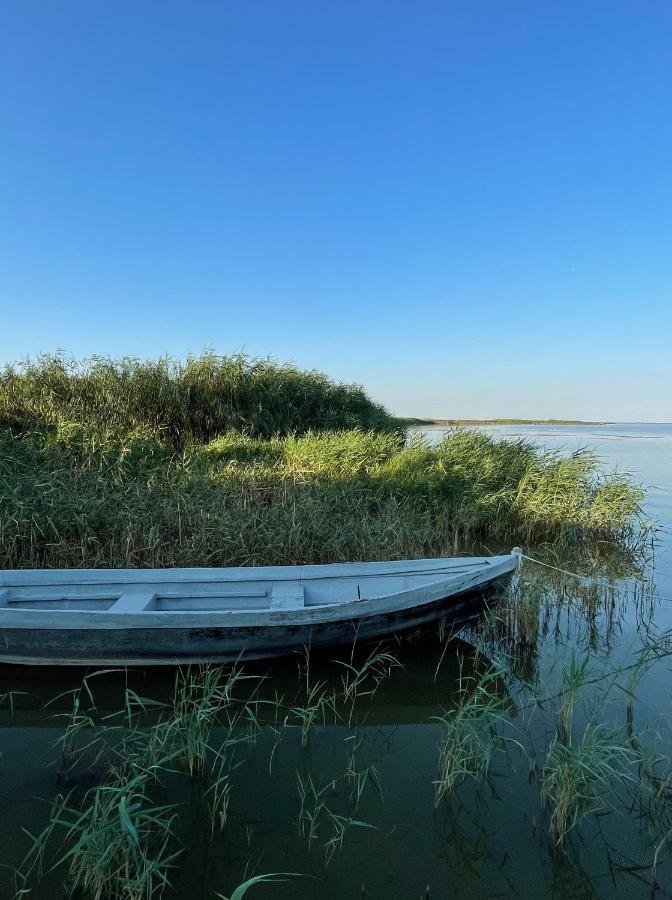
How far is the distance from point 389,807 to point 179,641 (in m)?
2.04

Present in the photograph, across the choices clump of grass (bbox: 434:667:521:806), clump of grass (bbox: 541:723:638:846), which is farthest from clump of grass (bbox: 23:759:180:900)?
clump of grass (bbox: 541:723:638:846)

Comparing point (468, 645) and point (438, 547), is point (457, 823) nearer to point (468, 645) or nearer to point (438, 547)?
point (468, 645)

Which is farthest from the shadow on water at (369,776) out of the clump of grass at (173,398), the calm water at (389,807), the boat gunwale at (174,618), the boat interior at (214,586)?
the clump of grass at (173,398)

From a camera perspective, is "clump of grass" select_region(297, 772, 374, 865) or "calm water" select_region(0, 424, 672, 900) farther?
"clump of grass" select_region(297, 772, 374, 865)

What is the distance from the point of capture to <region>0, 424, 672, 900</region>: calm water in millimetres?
2291

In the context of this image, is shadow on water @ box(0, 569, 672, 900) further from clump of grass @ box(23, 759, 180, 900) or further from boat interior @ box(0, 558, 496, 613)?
boat interior @ box(0, 558, 496, 613)

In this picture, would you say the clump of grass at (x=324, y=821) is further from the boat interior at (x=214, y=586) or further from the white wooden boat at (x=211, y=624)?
the boat interior at (x=214, y=586)

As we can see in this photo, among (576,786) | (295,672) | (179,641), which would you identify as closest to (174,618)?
(179,641)

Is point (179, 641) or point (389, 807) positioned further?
point (179, 641)

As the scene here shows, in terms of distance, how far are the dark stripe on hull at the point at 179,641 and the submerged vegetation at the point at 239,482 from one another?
188 centimetres

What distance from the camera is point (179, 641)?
407cm

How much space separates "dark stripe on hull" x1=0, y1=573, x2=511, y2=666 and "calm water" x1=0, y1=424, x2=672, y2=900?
0.61 feet

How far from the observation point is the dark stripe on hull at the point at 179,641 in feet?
13.3

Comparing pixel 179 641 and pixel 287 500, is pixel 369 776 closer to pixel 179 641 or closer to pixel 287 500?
pixel 179 641
